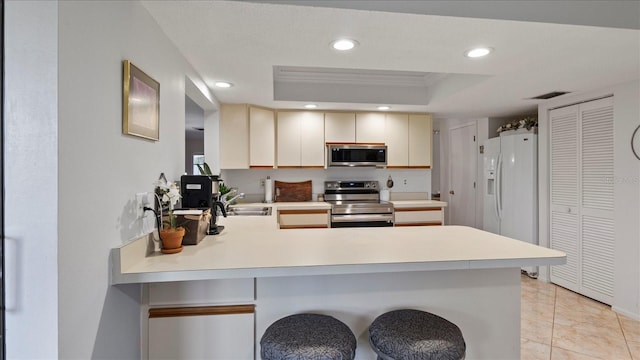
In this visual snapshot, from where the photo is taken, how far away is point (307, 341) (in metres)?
1.17

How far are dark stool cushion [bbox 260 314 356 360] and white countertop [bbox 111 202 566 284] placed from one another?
0.22 metres

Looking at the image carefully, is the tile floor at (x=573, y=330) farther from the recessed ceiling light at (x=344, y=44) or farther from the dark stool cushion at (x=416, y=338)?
the recessed ceiling light at (x=344, y=44)

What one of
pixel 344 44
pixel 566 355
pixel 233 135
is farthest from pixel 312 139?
pixel 566 355

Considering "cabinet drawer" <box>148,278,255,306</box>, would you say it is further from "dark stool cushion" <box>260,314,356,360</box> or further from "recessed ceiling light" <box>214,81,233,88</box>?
"recessed ceiling light" <box>214,81,233,88</box>

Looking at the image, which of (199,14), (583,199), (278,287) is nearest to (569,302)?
(583,199)

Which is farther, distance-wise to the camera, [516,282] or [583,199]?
[583,199]

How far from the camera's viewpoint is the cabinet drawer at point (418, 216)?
12.9 feet

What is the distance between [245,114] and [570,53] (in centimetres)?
302

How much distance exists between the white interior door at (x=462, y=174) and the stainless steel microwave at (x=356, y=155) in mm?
1811

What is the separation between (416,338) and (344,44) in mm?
1603

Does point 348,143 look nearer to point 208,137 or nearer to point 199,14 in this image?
Result: point 208,137

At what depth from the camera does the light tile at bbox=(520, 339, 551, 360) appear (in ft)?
6.98

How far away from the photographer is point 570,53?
2037mm

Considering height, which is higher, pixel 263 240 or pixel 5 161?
pixel 5 161
